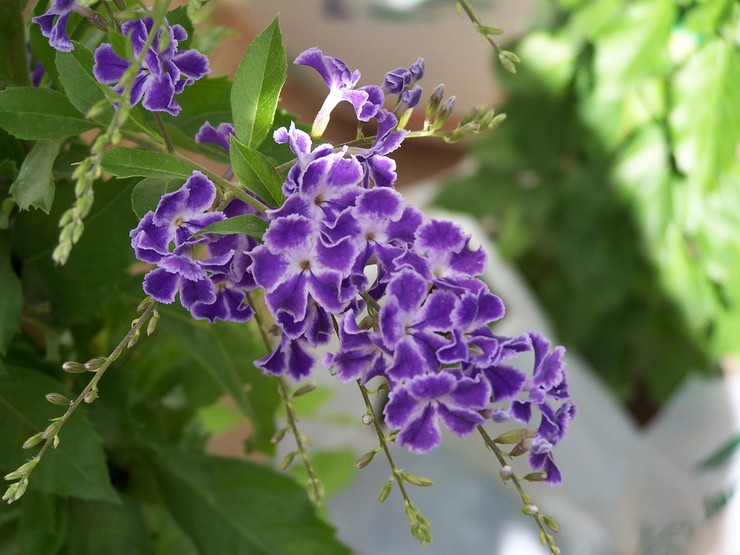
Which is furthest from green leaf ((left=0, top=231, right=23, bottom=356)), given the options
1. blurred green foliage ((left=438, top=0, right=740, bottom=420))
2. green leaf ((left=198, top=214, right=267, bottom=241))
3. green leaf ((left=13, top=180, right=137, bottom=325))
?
blurred green foliage ((left=438, top=0, right=740, bottom=420))

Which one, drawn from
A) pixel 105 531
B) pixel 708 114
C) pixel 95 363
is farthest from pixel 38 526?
pixel 708 114

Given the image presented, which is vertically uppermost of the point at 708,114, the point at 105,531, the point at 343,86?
the point at 343,86

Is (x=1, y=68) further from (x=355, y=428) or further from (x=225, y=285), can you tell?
(x=355, y=428)

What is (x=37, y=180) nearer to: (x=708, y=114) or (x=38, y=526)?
(x=38, y=526)

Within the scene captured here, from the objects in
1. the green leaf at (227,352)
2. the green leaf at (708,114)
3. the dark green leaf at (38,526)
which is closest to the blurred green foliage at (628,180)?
the green leaf at (708,114)

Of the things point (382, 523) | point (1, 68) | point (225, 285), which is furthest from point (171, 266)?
point (382, 523)

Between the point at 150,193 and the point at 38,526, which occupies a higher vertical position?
the point at 150,193

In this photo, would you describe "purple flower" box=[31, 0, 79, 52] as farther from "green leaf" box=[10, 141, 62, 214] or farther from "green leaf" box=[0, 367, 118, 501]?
"green leaf" box=[0, 367, 118, 501]
